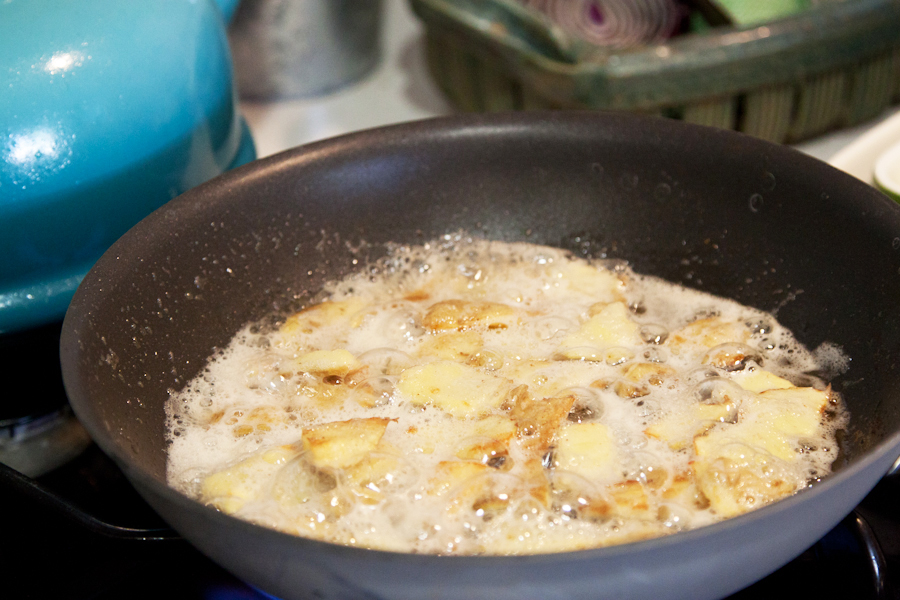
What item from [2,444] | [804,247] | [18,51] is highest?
[18,51]

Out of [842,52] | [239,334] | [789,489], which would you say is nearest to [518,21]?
[842,52]

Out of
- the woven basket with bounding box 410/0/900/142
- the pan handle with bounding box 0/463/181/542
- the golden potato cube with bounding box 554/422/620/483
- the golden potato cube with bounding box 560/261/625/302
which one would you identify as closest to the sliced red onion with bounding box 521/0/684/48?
the woven basket with bounding box 410/0/900/142

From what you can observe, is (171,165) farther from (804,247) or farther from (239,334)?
(804,247)

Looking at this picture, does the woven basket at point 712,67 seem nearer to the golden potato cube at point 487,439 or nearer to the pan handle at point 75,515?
the golden potato cube at point 487,439

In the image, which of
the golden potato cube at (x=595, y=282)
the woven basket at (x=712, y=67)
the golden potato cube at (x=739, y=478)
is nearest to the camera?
A: the golden potato cube at (x=739, y=478)

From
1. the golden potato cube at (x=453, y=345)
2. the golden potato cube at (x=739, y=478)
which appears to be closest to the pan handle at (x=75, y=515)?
the golden potato cube at (x=453, y=345)

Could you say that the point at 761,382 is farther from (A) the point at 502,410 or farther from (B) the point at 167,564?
(B) the point at 167,564
